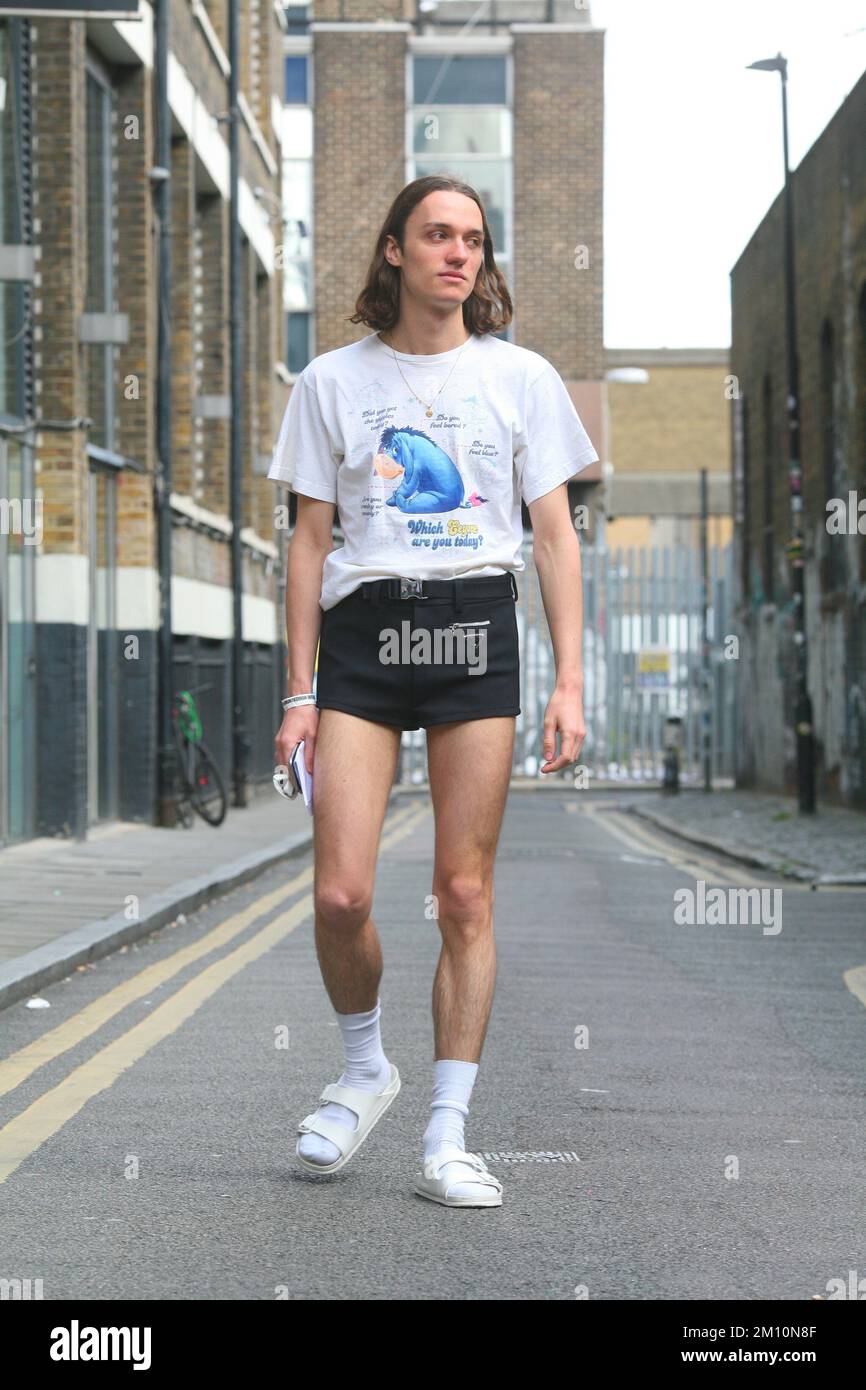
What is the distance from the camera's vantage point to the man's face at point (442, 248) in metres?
4.68

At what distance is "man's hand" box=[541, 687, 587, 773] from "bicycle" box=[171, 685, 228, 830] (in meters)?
14.4

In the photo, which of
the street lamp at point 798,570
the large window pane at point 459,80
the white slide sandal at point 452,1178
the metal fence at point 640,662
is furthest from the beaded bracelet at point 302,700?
the large window pane at point 459,80

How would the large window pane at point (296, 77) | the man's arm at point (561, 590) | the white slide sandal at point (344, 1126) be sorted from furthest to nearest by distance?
the large window pane at point (296, 77) < the white slide sandal at point (344, 1126) < the man's arm at point (561, 590)

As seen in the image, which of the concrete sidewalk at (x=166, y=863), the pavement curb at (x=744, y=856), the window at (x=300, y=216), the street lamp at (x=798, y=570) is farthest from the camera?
the window at (x=300, y=216)

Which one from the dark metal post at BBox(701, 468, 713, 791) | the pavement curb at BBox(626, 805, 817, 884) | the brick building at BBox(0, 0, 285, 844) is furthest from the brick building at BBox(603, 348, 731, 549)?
the pavement curb at BBox(626, 805, 817, 884)

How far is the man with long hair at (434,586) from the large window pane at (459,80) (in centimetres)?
3792

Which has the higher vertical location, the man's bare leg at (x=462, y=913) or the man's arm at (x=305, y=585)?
the man's arm at (x=305, y=585)

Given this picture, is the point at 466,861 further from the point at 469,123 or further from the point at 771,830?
the point at 469,123

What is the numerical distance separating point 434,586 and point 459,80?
127 feet

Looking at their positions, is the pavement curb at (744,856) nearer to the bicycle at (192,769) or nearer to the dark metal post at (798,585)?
the dark metal post at (798,585)

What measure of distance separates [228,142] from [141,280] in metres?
5.20

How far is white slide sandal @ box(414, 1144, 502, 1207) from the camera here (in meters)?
4.61

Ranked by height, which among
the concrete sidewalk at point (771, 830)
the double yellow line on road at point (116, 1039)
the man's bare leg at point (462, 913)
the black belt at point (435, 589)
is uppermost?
the black belt at point (435, 589)

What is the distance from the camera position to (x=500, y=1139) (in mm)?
5406
